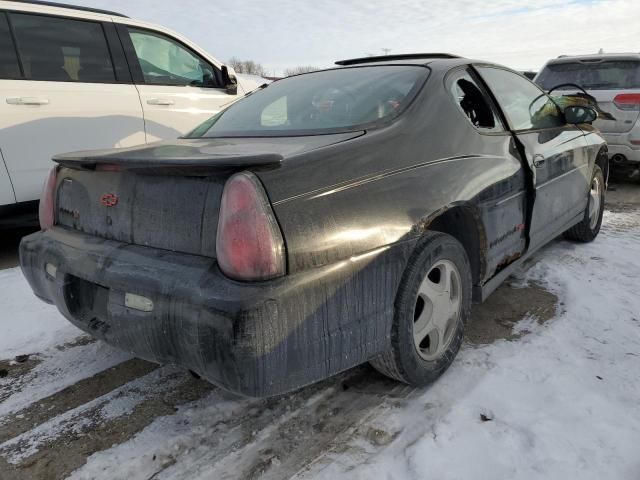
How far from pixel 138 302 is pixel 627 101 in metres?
6.60

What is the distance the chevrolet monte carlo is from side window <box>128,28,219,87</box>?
7.78ft

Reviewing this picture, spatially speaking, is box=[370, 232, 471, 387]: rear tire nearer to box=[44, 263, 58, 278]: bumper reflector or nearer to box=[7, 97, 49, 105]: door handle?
box=[44, 263, 58, 278]: bumper reflector

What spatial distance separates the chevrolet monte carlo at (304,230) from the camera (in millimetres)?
1640

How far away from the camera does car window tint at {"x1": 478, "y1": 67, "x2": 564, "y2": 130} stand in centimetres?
302

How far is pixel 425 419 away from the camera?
2.08m

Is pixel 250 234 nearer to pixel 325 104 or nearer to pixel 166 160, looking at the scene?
pixel 166 160

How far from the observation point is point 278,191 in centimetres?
166

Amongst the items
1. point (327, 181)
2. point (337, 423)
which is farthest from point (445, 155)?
point (337, 423)

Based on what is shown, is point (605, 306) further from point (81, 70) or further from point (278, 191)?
point (81, 70)

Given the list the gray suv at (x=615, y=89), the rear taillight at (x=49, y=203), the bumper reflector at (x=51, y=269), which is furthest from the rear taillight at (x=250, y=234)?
the gray suv at (x=615, y=89)

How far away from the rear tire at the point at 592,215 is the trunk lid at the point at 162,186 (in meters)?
2.92

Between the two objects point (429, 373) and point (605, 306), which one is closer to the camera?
point (429, 373)

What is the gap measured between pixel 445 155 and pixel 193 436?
5.33 ft

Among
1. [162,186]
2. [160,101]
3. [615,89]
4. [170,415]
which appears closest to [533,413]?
[170,415]
